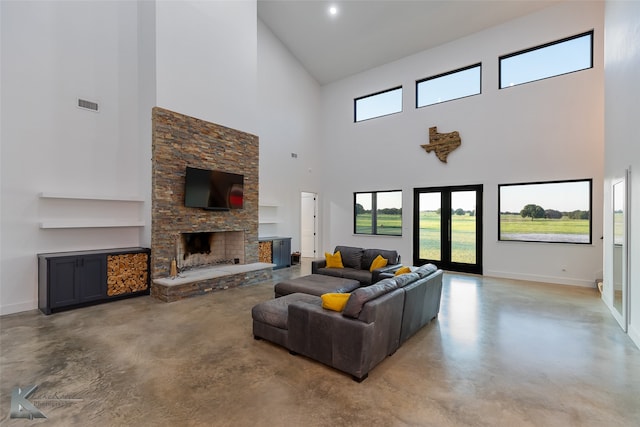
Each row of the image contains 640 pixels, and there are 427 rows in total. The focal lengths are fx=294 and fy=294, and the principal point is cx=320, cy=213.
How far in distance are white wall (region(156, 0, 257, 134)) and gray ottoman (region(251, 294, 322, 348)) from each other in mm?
4183

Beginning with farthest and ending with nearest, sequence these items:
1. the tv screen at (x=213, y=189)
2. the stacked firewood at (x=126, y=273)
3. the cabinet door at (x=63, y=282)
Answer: the tv screen at (x=213, y=189), the stacked firewood at (x=126, y=273), the cabinet door at (x=63, y=282)

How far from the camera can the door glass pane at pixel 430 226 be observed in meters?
7.75

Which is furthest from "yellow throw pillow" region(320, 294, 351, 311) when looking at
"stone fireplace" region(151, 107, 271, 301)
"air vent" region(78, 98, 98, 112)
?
"air vent" region(78, 98, 98, 112)

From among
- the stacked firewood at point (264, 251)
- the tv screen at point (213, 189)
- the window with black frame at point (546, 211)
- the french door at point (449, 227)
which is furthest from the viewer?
the stacked firewood at point (264, 251)

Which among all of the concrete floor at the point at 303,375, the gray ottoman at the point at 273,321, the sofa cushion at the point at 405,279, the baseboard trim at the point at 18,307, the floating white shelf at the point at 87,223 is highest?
the floating white shelf at the point at 87,223

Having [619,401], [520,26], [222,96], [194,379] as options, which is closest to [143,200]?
[222,96]

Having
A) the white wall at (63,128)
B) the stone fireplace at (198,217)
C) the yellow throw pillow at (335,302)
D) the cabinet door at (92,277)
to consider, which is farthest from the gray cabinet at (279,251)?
the yellow throw pillow at (335,302)

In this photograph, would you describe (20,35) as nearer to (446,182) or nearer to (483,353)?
(483,353)

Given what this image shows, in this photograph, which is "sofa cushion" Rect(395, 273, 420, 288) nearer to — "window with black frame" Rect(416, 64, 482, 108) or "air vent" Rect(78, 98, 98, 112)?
"air vent" Rect(78, 98, 98, 112)

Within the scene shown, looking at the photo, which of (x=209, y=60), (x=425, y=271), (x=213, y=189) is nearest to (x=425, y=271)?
(x=425, y=271)

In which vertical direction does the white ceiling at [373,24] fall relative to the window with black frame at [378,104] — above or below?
above

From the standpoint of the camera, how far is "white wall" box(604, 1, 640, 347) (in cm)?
335

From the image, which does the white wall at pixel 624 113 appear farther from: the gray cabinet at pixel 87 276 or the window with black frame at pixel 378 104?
the gray cabinet at pixel 87 276

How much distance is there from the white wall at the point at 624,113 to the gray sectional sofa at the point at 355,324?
2.38 meters
